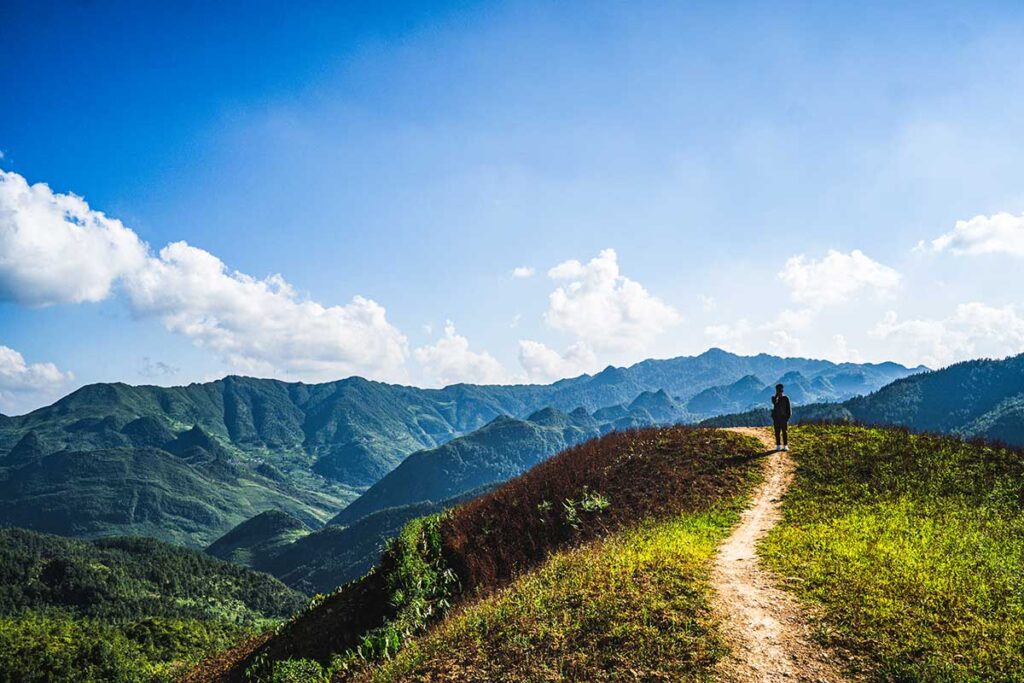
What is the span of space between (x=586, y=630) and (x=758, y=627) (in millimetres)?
3108

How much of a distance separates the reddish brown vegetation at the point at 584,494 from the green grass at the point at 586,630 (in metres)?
3.47

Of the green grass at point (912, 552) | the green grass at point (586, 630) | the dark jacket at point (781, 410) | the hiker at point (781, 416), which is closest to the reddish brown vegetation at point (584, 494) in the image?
the hiker at point (781, 416)

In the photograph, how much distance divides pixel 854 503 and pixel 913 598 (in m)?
8.43

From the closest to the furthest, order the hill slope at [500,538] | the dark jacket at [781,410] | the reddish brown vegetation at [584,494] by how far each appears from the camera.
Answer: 1. the hill slope at [500,538]
2. the reddish brown vegetation at [584,494]
3. the dark jacket at [781,410]

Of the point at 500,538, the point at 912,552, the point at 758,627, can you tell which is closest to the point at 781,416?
the point at 912,552

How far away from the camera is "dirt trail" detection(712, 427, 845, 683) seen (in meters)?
8.47

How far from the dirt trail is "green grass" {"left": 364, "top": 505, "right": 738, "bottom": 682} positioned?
0.36m

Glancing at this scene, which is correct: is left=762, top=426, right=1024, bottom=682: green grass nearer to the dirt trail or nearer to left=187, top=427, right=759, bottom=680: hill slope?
the dirt trail

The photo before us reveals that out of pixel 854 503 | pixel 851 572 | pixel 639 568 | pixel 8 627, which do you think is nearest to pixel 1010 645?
pixel 851 572

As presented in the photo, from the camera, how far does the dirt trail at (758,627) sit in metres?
8.47

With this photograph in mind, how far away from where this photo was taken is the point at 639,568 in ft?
40.4

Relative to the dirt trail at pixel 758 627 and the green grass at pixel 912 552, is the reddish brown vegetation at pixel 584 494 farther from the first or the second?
the dirt trail at pixel 758 627

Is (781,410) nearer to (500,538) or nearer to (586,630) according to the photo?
(500,538)

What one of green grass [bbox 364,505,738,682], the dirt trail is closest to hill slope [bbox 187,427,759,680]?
green grass [bbox 364,505,738,682]
